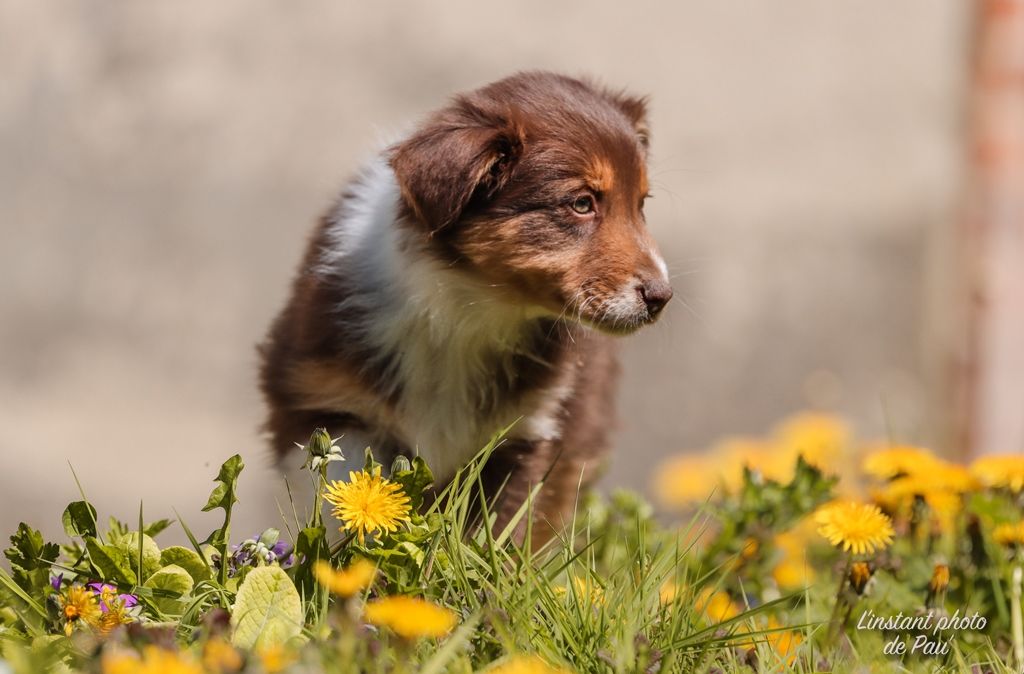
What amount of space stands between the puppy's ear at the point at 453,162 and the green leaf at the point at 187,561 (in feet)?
3.72

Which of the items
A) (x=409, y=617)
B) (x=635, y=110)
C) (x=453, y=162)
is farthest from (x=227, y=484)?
(x=635, y=110)

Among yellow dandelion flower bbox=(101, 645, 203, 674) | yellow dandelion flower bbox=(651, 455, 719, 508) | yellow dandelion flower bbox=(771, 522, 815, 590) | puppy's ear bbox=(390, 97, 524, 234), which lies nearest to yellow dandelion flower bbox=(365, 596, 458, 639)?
yellow dandelion flower bbox=(101, 645, 203, 674)

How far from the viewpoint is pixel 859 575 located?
3.28 m

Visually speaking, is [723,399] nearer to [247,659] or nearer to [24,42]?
[24,42]

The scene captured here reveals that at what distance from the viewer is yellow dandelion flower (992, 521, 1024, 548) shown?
11.6ft

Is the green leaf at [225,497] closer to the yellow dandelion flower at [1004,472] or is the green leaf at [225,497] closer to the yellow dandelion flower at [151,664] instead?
the yellow dandelion flower at [151,664]

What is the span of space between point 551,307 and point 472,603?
1.20 m

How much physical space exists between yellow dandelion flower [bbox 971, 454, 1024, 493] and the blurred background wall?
210 cm

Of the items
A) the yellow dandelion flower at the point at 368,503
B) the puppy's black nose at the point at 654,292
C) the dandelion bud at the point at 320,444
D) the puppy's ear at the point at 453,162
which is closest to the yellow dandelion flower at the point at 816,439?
the puppy's black nose at the point at 654,292

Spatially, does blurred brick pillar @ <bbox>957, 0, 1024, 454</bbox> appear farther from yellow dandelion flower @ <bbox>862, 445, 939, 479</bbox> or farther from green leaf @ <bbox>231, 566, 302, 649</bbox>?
green leaf @ <bbox>231, 566, 302, 649</bbox>

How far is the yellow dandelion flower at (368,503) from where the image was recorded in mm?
2834

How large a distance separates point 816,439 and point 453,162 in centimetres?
239

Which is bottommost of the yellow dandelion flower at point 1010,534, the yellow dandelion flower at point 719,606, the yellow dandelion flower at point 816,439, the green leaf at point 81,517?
the yellow dandelion flower at point 816,439

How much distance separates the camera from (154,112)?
6.39 metres
